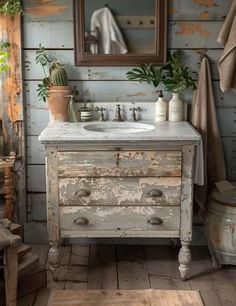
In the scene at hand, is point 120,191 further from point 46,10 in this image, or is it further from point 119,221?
point 46,10

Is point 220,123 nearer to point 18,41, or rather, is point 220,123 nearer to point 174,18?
point 174,18

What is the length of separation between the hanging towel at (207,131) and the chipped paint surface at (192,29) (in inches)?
5.9

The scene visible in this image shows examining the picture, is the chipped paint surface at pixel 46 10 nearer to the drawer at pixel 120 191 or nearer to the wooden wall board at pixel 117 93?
the wooden wall board at pixel 117 93

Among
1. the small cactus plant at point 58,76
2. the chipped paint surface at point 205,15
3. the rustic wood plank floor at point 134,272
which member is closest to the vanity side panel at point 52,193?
the rustic wood plank floor at point 134,272

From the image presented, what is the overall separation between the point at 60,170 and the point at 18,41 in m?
0.87

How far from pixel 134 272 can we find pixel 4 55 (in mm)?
1407

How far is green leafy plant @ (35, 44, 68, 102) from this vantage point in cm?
262

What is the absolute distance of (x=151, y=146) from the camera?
2260mm

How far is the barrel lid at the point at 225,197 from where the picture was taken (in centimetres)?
248

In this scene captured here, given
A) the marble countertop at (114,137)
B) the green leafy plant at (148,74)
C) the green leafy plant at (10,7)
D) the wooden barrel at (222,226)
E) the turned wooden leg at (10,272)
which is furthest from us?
the green leafy plant at (148,74)

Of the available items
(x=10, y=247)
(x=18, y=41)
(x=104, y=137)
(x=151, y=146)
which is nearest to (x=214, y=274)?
(x=151, y=146)

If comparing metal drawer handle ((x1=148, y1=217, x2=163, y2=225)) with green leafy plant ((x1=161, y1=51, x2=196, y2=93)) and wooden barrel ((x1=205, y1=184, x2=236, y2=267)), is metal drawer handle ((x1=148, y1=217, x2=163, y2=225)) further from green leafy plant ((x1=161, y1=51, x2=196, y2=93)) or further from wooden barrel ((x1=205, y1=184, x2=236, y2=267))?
green leafy plant ((x1=161, y1=51, x2=196, y2=93))

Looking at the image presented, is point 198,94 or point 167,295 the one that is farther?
point 198,94

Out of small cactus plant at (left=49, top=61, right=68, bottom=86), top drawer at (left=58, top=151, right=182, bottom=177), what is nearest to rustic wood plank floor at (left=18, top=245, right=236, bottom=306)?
top drawer at (left=58, top=151, right=182, bottom=177)
